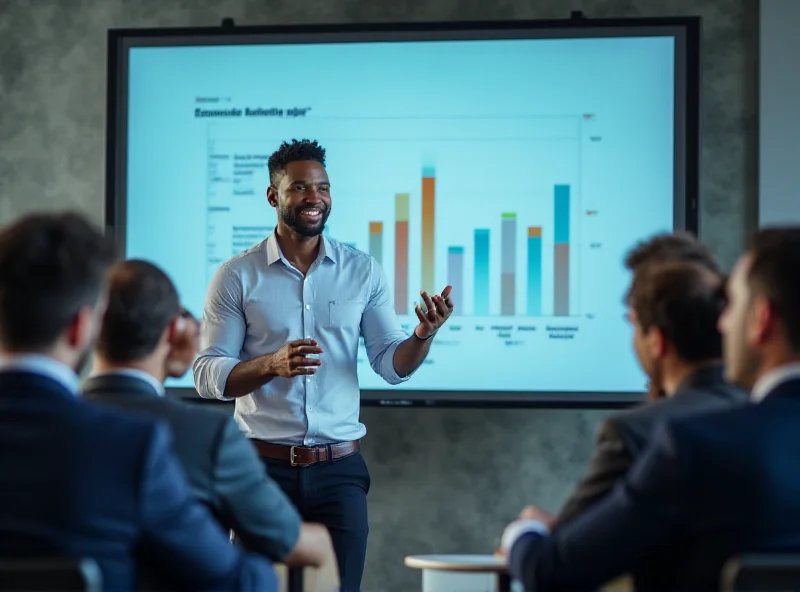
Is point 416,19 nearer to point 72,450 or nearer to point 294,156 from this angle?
point 294,156

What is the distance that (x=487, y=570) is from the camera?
6.84ft

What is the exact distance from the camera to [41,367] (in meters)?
1.57

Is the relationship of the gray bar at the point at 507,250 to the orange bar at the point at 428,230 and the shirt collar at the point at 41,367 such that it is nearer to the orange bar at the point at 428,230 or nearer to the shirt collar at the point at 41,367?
the orange bar at the point at 428,230

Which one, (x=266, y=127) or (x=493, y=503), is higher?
(x=266, y=127)

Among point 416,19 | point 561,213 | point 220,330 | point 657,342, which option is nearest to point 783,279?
point 657,342

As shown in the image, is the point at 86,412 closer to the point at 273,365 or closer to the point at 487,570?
the point at 487,570

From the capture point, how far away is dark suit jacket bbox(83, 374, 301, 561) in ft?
6.08

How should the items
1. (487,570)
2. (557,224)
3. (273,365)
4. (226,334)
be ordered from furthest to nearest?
1. (557,224)
2. (226,334)
3. (273,365)
4. (487,570)

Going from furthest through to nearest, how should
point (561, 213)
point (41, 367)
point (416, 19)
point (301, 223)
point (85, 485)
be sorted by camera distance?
point (416, 19) < point (561, 213) < point (301, 223) < point (41, 367) < point (85, 485)

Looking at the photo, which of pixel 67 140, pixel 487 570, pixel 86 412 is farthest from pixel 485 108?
pixel 86 412

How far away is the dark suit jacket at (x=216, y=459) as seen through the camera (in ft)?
6.08

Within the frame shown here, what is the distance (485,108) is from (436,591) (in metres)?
1.92

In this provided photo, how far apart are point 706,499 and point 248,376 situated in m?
1.99

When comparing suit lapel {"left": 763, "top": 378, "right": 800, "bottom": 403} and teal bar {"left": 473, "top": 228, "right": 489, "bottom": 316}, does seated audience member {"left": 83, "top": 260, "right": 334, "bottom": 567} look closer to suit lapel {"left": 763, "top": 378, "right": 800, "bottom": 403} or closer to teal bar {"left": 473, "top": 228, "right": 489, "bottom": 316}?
suit lapel {"left": 763, "top": 378, "right": 800, "bottom": 403}
